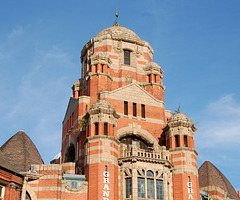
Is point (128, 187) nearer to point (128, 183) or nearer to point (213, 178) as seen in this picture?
point (128, 183)

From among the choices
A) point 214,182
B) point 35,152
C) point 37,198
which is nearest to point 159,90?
point 214,182

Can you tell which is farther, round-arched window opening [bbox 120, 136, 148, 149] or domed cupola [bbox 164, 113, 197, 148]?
round-arched window opening [bbox 120, 136, 148, 149]

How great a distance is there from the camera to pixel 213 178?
62625mm

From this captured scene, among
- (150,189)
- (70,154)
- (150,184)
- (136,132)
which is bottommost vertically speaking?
(150,189)

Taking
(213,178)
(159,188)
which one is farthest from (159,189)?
(213,178)

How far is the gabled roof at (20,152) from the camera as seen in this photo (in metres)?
44.5

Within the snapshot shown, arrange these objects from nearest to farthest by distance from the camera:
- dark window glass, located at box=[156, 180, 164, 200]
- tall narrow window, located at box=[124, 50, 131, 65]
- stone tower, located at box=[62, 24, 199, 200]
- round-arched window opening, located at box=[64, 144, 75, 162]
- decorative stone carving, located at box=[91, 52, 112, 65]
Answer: stone tower, located at box=[62, 24, 199, 200] < dark window glass, located at box=[156, 180, 164, 200] < round-arched window opening, located at box=[64, 144, 75, 162] < decorative stone carving, located at box=[91, 52, 112, 65] < tall narrow window, located at box=[124, 50, 131, 65]

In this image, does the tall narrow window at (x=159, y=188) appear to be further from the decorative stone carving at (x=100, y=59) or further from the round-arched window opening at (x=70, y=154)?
the decorative stone carving at (x=100, y=59)

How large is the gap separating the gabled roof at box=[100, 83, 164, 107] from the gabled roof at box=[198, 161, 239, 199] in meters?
13.5

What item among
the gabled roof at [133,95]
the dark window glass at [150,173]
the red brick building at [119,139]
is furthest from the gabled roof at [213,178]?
the dark window glass at [150,173]

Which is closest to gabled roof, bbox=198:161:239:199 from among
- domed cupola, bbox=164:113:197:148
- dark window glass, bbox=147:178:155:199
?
domed cupola, bbox=164:113:197:148

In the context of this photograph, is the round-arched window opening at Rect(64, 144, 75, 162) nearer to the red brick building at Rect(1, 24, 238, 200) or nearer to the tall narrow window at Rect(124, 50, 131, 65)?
the red brick building at Rect(1, 24, 238, 200)

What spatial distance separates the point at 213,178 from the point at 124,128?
17.8m

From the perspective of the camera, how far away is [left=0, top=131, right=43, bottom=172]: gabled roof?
44531 millimetres
